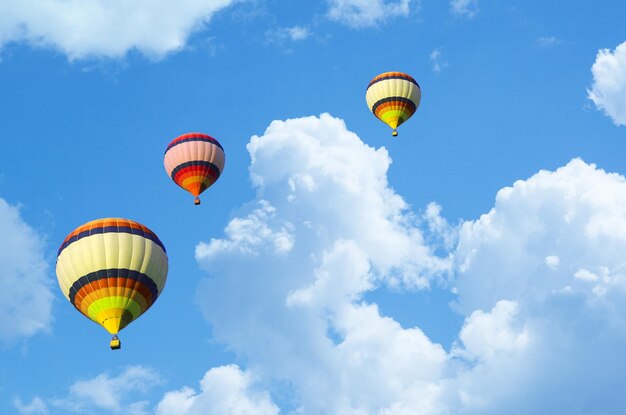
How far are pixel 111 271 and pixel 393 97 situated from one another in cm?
3755

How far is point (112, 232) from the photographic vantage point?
43.6 meters

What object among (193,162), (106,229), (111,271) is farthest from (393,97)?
(111,271)

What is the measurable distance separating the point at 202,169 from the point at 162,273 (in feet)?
72.9

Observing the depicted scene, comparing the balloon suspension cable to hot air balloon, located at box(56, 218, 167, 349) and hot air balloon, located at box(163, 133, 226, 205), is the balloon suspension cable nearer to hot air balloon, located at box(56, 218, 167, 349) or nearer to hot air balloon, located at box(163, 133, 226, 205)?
hot air balloon, located at box(56, 218, 167, 349)

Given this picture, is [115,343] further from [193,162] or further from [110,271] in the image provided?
[193,162]

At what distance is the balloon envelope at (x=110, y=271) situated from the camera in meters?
42.4

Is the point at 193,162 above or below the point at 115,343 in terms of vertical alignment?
above

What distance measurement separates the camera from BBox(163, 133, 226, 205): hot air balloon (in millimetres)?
65938

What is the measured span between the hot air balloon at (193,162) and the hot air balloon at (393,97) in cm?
1587

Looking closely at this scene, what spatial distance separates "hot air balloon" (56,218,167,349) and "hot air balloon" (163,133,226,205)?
835 inches

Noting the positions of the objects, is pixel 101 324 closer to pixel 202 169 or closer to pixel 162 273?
pixel 162 273

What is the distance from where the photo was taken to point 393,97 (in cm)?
7338

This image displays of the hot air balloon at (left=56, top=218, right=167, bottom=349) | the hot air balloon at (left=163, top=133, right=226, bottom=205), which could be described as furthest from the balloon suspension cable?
the hot air balloon at (left=163, top=133, right=226, bottom=205)

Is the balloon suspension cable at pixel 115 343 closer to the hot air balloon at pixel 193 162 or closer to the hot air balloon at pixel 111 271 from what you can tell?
the hot air balloon at pixel 111 271
